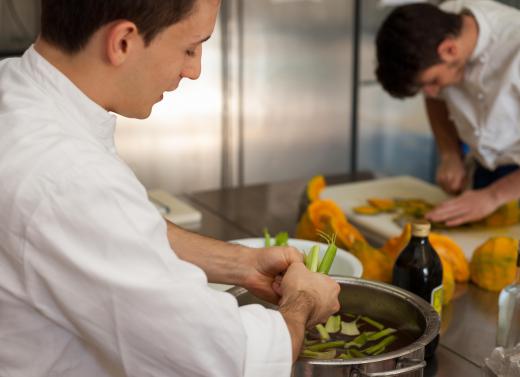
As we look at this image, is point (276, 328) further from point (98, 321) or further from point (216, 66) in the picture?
point (216, 66)

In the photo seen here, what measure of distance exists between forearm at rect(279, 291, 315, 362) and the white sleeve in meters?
0.08

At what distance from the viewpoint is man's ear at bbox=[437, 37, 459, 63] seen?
6.71 feet

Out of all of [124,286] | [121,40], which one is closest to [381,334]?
[124,286]

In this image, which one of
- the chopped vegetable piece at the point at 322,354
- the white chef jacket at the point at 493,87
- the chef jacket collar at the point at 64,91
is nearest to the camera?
the chef jacket collar at the point at 64,91

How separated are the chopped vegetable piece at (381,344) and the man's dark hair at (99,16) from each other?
22.7 inches

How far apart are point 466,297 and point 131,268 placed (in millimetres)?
873

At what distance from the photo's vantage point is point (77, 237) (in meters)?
0.90

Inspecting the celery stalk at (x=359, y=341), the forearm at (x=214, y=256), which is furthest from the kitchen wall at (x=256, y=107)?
the celery stalk at (x=359, y=341)

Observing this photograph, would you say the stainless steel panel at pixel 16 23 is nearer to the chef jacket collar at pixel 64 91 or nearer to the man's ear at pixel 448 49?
the man's ear at pixel 448 49

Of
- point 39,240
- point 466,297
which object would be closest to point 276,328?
point 39,240

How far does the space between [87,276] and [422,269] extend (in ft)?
2.20

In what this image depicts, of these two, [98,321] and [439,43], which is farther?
[439,43]

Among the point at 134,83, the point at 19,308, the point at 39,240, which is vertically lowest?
the point at 19,308

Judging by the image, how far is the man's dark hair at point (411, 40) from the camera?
2.01m
